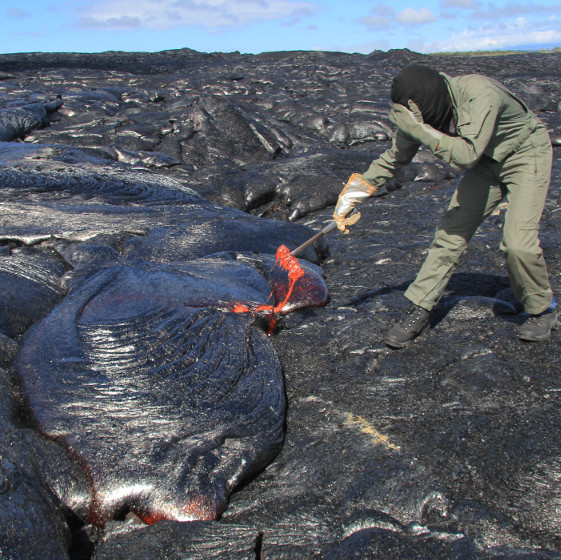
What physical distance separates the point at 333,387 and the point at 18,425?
1.79 m

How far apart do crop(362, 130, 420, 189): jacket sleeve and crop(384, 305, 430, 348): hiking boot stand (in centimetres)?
93

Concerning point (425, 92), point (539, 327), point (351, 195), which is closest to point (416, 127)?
point (425, 92)

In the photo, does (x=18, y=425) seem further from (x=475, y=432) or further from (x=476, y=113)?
(x=476, y=113)

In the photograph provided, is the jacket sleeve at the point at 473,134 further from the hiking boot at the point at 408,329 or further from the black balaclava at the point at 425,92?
→ the hiking boot at the point at 408,329

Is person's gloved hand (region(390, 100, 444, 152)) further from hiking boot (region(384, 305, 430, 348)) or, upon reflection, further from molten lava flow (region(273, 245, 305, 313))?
molten lava flow (region(273, 245, 305, 313))

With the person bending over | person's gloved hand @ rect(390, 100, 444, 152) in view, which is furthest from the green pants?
person's gloved hand @ rect(390, 100, 444, 152)

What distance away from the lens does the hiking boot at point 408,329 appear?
372cm

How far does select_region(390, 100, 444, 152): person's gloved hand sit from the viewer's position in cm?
313

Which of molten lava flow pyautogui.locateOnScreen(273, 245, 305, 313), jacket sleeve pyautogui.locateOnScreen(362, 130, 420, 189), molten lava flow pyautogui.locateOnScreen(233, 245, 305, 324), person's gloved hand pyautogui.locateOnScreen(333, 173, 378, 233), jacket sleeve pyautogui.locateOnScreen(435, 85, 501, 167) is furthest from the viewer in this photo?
molten lava flow pyautogui.locateOnScreen(273, 245, 305, 313)

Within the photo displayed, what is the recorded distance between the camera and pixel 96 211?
229 inches

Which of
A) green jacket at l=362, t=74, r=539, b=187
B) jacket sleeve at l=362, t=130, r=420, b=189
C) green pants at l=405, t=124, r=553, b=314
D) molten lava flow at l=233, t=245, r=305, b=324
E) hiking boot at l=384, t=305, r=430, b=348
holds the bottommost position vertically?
hiking boot at l=384, t=305, r=430, b=348

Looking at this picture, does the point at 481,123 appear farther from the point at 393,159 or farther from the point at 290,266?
the point at 290,266

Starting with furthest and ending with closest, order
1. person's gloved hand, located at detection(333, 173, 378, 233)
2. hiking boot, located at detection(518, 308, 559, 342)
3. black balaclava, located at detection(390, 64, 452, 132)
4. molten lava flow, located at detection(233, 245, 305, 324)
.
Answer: molten lava flow, located at detection(233, 245, 305, 324), person's gloved hand, located at detection(333, 173, 378, 233), hiking boot, located at detection(518, 308, 559, 342), black balaclava, located at detection(390, 64, 452, 132)

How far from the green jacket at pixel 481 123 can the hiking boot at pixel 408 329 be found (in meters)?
1.09
